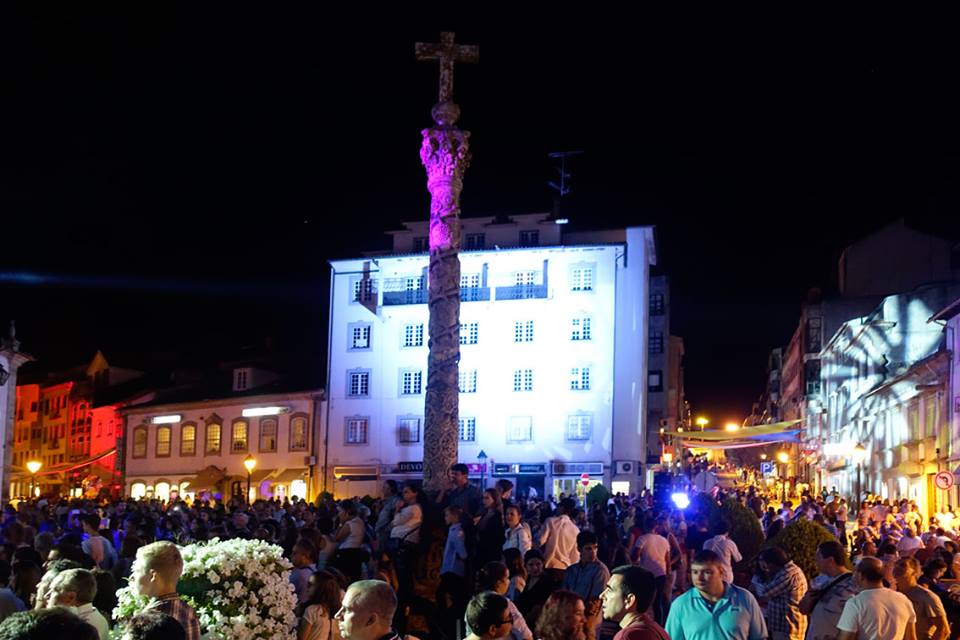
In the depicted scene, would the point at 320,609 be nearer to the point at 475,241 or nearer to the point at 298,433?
the point at 475,241

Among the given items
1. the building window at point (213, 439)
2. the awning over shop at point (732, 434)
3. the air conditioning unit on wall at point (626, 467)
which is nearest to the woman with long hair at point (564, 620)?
the awning over shop at point (732, 434)

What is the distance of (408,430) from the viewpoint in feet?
171

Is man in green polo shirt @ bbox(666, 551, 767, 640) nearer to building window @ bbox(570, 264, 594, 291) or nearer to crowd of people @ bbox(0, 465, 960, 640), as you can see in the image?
crowd of people @ bbox(0, 465, 960, 640)

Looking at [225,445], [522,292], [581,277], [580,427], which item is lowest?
[225,445]

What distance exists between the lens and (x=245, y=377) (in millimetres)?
57312

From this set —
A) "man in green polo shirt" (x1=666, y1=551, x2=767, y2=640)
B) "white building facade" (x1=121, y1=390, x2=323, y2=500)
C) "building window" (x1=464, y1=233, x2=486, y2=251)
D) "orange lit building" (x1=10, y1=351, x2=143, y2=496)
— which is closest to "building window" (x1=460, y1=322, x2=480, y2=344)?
"building window" (x1=464, y1=233, x2=486, y2=251)

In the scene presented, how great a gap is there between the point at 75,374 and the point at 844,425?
51.3m

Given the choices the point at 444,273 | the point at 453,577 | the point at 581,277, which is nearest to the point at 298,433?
the point at 581,277

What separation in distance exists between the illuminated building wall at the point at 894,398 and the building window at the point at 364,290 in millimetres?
23587

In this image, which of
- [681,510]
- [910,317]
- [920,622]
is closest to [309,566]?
[920,622]

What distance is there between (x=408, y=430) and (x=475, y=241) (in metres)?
9.84

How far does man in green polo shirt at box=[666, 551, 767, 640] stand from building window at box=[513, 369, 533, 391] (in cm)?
4355

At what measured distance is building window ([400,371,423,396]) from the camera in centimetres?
5241

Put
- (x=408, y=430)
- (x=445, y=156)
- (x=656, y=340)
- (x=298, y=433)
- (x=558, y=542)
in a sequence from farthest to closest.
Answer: (x=656, y=340) → (x=298, y=433) → (x=408, y=430) → (x=445, y=156) → (x=558, y=542)
